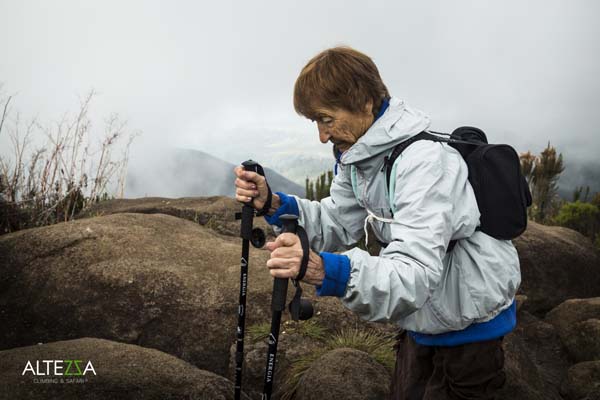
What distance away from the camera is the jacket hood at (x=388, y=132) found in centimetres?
228

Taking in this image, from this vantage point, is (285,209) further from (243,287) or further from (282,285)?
(282,285)

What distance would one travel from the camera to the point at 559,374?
5.51 m

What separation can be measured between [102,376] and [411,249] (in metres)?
2.46

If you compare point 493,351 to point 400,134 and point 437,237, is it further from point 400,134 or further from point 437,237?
point 400,134

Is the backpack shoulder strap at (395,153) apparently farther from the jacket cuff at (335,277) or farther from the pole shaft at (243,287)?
the pole shaft at (243,287)

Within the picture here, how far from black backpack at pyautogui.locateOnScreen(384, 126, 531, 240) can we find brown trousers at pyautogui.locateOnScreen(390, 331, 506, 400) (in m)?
0.57

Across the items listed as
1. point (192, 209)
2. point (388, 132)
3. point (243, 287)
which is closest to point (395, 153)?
point (388, 132)

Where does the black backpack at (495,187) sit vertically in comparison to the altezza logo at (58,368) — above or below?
above

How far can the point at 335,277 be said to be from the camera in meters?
1.83

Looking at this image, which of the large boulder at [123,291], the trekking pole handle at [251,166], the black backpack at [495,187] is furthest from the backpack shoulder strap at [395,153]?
the large boulder at [123,291]

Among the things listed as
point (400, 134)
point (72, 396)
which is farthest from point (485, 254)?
point (72, 396)

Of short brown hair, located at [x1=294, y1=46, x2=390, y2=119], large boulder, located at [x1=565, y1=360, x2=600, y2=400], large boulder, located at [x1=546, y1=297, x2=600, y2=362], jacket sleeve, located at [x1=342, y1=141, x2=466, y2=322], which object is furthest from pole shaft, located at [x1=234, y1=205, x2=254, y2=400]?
large boulder, located at [x1=546, y1=297, x2=600, y2=362]

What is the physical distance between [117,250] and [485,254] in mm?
4368

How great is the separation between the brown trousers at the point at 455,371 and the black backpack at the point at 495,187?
0.57 metres
